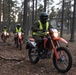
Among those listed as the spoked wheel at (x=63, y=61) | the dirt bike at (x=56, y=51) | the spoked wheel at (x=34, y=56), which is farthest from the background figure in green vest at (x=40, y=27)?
the spoked wheel at (x=63, y=61)

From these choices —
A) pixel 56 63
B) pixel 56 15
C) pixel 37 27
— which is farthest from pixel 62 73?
pixel 56 15

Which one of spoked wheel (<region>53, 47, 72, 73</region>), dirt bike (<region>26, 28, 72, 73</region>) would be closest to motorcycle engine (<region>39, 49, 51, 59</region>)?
dirt bike (<region>26, 28, 72, 73</region>)

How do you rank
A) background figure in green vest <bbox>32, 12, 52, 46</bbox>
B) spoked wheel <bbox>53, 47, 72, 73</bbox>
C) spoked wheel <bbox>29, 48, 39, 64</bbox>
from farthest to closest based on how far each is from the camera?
spoked wheel <bbox>29, 48, 39, 64</bbox> < background figure in green vest <bbox>32, 12, 52, 46</bbox> < spoked wheel <bbox>53, 47, 72, 73</bbox>

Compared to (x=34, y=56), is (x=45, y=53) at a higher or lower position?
higher

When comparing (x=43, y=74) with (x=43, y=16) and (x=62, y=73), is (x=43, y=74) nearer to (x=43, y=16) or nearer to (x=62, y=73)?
(x=62, y=73)

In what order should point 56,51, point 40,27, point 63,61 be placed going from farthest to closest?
point 40,27 → point 56,51 → point 63,61

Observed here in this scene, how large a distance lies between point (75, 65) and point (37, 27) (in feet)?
6.42

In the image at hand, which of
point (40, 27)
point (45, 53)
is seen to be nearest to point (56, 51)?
point (45, 53)

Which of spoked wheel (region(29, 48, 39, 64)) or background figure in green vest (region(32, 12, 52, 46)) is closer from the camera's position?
background figure in green vest (region(32, 12, 52, 46))

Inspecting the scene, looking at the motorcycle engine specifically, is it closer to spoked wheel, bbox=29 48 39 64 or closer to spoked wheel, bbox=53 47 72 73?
Answer: spoked wheel, bbox=29 48 39 64

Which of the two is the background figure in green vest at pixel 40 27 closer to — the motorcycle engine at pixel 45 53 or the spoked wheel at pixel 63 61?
the motorcycle engine at pixel 45 53

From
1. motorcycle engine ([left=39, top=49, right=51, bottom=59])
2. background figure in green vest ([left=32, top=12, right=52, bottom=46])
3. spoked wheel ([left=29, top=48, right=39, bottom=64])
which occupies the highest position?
background figure in green vest ([left=32, top=12, right=52, bottom=46])

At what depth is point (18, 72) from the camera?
6410 millimetres

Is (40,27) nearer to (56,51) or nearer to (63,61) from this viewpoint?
(56,51)
